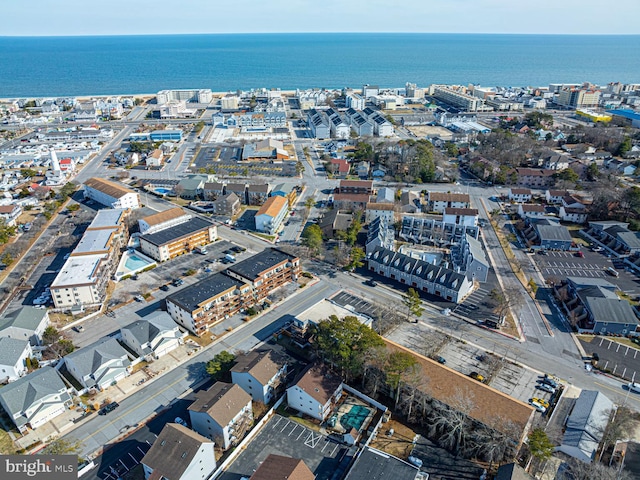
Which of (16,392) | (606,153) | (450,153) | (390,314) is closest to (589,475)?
(390,314)

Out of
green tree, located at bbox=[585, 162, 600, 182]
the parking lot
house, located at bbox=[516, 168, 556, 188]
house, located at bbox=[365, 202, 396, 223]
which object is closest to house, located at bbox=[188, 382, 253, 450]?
the parking lot

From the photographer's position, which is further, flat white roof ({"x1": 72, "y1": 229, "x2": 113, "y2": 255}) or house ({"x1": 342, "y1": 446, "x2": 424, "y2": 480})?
flat white roof ({"x1": 72, "y1": 229, "x2": 113, "y2": 255})

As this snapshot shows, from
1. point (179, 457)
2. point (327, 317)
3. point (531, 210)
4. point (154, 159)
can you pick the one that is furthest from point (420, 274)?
point (154, 159)

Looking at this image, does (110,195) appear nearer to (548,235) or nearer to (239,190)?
(239,190)

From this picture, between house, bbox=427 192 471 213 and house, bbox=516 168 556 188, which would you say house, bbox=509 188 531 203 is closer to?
house, bbox=516 168 556 188

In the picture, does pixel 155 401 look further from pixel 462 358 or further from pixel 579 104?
pixel 579 104

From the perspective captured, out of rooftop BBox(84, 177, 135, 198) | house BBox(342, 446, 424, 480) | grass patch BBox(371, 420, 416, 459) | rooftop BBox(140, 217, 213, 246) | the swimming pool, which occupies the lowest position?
grass patch BBox(371, 420, 416, 459)
